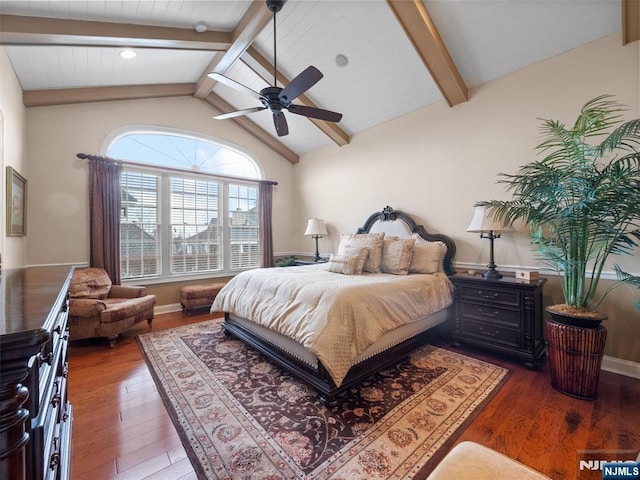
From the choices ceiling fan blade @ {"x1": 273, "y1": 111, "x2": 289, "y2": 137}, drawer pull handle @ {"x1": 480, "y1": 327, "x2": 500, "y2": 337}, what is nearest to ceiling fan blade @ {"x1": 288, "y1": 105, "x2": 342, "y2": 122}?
ceiling fan blade @ {"x1": 273, "y1": 111, "x2": 289, "y2": 137}

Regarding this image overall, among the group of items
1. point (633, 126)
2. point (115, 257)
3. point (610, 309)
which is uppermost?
point (633, 126)

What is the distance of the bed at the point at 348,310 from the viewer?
6.97 feet

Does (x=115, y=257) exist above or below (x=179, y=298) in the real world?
above

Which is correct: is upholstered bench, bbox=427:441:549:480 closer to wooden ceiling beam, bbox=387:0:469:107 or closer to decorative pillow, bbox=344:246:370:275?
decorative pillow, bbox=344:246:370:275

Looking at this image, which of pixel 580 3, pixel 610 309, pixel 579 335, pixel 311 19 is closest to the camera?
pixel 579 335

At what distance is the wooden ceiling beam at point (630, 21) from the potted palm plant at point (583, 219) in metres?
0.48

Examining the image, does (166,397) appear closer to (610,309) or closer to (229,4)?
(229,4)

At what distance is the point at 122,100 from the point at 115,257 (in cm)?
233

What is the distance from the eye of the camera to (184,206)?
15.8 ft

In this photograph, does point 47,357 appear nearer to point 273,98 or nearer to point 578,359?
point 273,98

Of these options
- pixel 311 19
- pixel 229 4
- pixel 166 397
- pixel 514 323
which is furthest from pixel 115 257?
pixel 514 323

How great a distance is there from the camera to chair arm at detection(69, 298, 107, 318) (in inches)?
120

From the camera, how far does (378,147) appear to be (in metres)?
4.50

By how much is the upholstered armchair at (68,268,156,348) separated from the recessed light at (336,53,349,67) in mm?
3927
